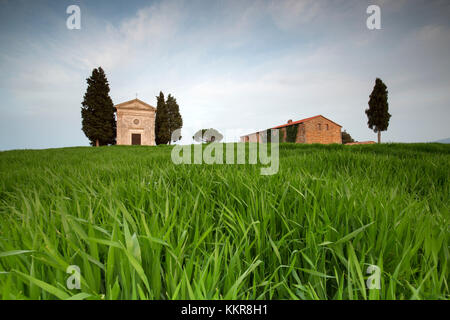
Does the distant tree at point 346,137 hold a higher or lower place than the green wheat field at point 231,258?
higher

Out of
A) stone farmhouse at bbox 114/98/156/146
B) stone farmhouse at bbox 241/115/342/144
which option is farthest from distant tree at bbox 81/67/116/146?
stone farmhouse at bbox 241/115/342/144

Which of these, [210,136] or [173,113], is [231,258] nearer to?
[210,136]

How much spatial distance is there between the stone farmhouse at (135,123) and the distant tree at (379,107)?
110 feet

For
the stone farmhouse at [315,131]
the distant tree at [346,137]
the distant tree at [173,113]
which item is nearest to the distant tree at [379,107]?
the stone farmhouse at [315,131]

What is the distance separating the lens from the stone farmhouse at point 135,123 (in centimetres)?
2767

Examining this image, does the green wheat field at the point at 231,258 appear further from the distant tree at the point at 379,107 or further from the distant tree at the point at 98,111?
the distant tree at the point at 379,107

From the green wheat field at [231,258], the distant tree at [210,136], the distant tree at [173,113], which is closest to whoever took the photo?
the green wheat field at [231,258]

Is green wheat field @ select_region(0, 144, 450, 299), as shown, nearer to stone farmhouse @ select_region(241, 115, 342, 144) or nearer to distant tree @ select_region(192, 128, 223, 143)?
distant tree @ select_region(192, 128, 223, 143)

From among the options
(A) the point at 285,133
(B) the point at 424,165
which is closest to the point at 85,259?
(B) the point at 424,165

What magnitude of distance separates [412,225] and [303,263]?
553 mm

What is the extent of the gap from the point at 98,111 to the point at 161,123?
873 centimetres

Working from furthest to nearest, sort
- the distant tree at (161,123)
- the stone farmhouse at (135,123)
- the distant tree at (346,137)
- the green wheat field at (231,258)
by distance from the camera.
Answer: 1. the distant tree at (346,137)
2. the distant tree at (161,123)
3. the stone farmhouse at (135,123)
4. the green wheat field at (231,258)
